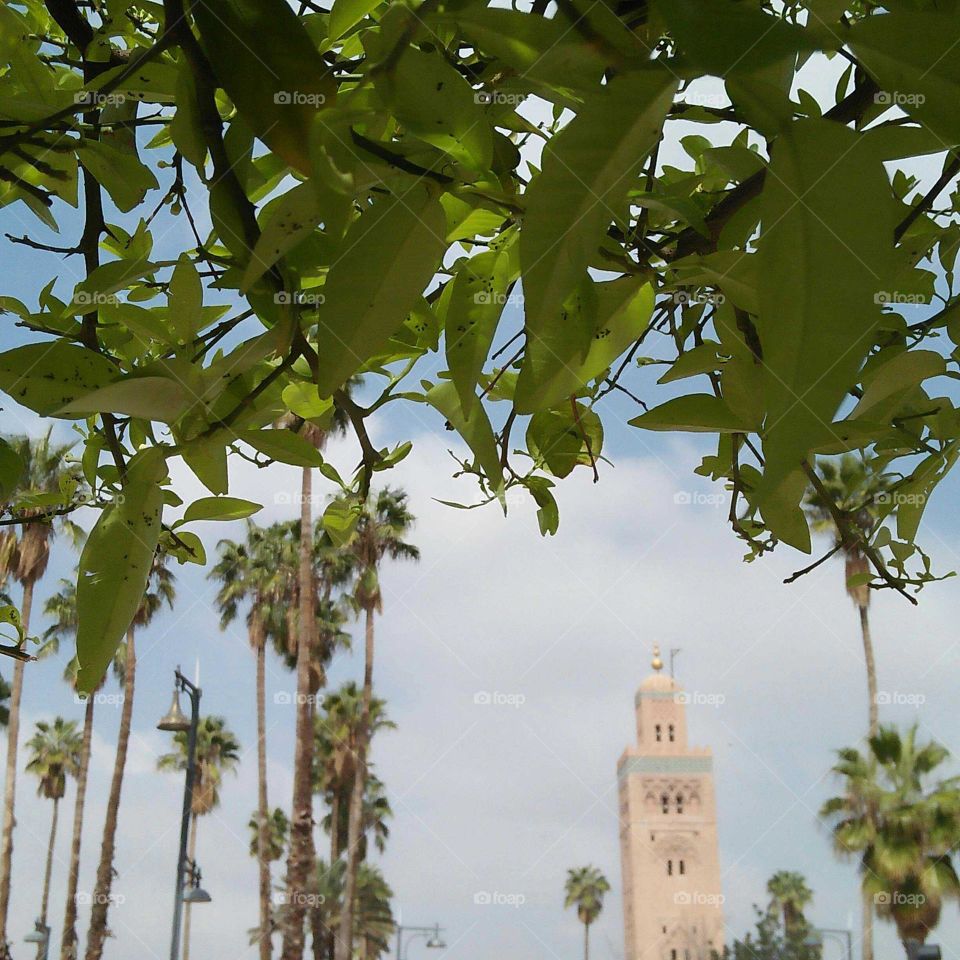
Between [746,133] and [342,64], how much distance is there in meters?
0.23

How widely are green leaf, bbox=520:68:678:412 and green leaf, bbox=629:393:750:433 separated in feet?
0.38

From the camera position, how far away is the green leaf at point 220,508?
302 mm

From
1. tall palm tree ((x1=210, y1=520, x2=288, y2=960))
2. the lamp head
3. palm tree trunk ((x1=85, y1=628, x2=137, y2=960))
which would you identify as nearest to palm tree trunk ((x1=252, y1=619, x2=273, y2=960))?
tall palm tree ((x1=210, y1=520, x2=288, y2=960))

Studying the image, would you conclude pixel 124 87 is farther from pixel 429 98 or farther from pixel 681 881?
pixel 681 881

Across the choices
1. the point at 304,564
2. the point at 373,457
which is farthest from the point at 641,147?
the point at 304,564

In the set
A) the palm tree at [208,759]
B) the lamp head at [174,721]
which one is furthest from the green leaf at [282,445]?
the palm tree at [208,759]

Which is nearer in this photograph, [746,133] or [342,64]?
[342,64]

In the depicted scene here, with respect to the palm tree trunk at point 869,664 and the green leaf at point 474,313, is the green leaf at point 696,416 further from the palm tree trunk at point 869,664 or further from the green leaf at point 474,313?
the palm tree trunk at point 869,664

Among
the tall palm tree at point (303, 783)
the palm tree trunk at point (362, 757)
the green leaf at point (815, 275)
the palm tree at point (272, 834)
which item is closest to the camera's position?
the green leaf at point (815, 275)

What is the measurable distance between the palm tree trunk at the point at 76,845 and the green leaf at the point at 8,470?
51.4 feet

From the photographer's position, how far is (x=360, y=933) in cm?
2200

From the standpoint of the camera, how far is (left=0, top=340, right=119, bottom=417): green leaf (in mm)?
234

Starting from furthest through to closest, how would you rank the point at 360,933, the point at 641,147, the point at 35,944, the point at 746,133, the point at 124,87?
the point at 360,933 < the point at 35,944 < the point at 746,133 < the point at 124,87 < the point at 641,147

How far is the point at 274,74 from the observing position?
17 cm
